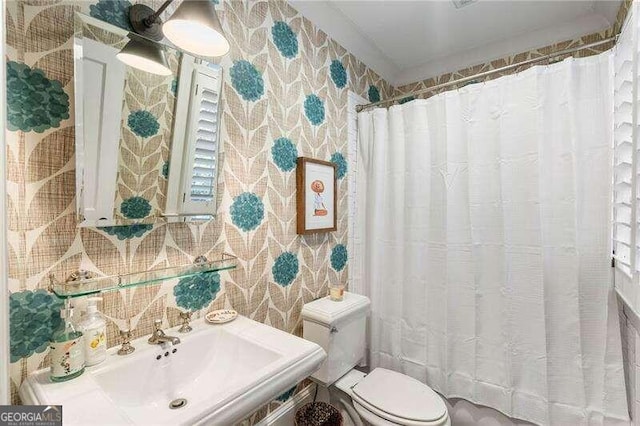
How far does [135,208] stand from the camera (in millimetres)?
1018

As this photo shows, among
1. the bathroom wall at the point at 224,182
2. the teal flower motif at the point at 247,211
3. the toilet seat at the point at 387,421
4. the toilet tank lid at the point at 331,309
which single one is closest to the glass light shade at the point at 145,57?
the bathroom wall at the point at 224,182

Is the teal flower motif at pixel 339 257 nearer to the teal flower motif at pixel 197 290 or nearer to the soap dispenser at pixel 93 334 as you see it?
the teal flower motif at pixel 197 290

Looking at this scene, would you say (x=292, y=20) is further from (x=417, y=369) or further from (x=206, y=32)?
(x=417, y=369)

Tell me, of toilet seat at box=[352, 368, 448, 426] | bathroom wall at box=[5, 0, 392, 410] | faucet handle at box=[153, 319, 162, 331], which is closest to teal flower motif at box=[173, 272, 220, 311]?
bathroom wall at box=[5, 0, 392, 410]

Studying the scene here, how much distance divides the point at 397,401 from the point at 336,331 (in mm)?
410

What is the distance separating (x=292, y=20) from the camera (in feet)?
5.25

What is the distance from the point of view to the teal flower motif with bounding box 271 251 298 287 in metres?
1.52

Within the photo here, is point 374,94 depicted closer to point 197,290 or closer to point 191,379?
point 197,290

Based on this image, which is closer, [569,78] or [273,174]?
[569,78]

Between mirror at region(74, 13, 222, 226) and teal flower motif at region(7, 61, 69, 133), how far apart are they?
0.18 ft

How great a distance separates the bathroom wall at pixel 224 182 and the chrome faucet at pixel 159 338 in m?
0.07

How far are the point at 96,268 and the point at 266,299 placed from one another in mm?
727

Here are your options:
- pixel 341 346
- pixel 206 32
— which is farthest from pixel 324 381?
pixel 206 32

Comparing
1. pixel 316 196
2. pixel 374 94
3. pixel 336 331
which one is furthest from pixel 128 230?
pixel 374 94
